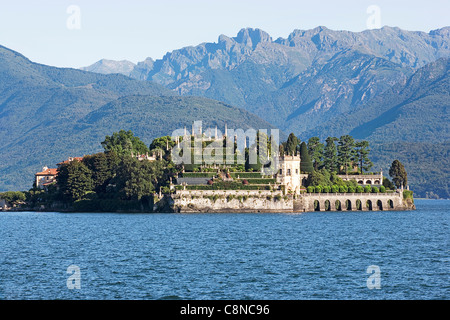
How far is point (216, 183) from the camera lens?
132 meters

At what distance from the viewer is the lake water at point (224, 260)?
50750 mm

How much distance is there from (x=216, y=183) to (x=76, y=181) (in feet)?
105

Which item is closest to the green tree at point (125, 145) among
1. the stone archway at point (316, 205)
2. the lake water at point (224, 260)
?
the stone archway at point (316, 205)

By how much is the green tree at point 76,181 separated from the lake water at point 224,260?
126ft

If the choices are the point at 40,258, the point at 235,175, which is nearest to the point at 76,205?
the point at 235,175

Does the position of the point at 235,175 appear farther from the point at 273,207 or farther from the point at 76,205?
the point at 76,205

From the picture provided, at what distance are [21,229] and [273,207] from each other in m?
44.9

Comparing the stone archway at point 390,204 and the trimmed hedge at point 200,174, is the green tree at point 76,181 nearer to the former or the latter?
the trimmed hedge at point 200,174

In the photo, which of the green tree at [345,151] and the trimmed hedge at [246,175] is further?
the green tree at [345,151]

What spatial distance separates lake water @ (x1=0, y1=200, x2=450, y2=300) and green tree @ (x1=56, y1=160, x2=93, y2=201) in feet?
126

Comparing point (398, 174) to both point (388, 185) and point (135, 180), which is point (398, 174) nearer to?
point (388, 185)
